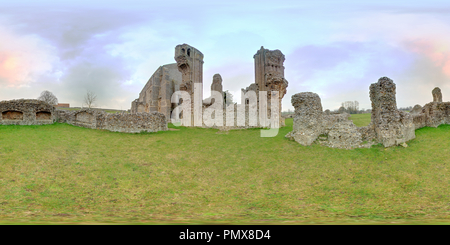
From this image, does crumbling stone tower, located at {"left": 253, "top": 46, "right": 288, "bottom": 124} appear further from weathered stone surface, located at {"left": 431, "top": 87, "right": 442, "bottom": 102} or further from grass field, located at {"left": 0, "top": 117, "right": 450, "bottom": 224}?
weathered stone surface, located at {"left": 431, "top": 87, "right": 442, "bottom": 102}

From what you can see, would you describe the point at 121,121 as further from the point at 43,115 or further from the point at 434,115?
the point at 434,115

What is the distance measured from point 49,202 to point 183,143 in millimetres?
8765

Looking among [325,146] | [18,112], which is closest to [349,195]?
[325,146]

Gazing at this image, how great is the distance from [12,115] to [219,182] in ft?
68.2

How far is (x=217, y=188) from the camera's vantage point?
8070 millimetres

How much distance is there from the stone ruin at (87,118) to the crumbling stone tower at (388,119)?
652 inches

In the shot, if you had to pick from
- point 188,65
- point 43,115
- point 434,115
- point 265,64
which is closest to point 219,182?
point 434,115

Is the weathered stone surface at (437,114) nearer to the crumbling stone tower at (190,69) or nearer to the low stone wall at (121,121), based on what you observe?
the crumbling stone tower at (190,69)

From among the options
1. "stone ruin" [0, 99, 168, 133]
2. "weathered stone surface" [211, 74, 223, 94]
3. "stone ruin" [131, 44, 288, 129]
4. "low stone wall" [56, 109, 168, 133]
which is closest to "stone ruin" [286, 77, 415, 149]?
"stone ruin" [131, 44, 288, 129]

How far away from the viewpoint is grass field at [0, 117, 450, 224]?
549 cm

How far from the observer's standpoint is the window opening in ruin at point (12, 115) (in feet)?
57.8

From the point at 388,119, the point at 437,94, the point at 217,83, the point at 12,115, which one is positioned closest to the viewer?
the point at 388,119

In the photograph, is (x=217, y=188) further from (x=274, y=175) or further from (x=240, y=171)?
(x=274, y=175)

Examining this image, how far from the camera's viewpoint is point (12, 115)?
17.8m
